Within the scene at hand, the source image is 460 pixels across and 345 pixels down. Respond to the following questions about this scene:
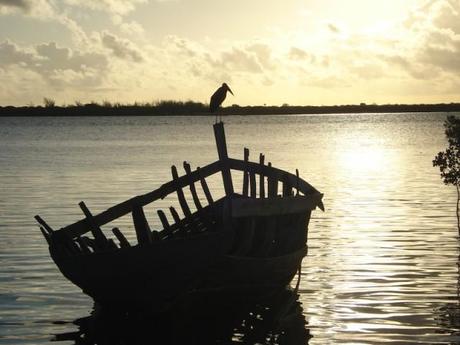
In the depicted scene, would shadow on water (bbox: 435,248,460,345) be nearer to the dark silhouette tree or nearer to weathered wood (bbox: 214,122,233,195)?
weathered wood (bbox: 214,122,233,195)

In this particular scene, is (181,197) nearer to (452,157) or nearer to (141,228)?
(141,228)

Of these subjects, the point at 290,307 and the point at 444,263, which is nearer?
the point at 290,307

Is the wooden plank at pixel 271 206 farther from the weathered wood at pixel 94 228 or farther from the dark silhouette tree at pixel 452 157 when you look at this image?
the dark silhouette tree at pixel 452 157

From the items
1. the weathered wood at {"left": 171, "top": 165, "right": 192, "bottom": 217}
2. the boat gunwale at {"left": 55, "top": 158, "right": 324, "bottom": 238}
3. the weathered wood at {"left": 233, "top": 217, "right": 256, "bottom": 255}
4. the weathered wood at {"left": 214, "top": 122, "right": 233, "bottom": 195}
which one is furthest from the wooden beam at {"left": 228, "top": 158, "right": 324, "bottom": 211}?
the weathered wood at {"left": 233, "top": 217, "right": 256, "bottom": 255}

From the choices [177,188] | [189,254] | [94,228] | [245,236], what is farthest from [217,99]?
[189,254]

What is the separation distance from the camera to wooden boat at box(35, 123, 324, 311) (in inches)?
574

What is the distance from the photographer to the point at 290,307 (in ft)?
54.3

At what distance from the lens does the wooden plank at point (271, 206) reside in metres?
14.8

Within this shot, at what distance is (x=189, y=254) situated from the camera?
47.9 ft

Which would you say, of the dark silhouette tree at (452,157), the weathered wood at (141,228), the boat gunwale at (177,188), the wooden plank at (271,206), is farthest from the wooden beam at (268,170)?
the dark silhouette tree at (452,157)

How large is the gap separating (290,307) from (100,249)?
368 centimetres

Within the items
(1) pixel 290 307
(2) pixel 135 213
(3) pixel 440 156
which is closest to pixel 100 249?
(2) pixel 135 213

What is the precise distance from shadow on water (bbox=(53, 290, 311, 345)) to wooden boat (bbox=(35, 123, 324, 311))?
0.34 m

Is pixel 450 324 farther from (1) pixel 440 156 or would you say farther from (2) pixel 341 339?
(1) pixel 440 156
